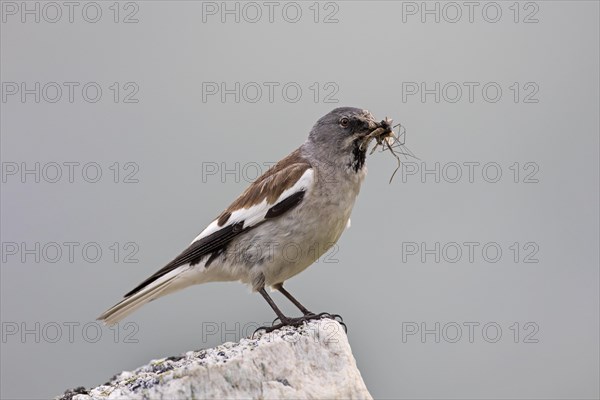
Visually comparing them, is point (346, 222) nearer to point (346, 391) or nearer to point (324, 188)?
point (324, 188)

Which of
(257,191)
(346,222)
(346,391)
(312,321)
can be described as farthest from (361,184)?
(346,391)

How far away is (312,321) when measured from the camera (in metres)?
7.31

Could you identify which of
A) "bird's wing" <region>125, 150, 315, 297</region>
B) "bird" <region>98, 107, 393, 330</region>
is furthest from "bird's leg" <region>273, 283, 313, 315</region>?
"bird's wing" <region>125, 150, 315, 297</region>

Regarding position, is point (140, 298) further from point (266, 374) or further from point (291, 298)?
point (266, 374)

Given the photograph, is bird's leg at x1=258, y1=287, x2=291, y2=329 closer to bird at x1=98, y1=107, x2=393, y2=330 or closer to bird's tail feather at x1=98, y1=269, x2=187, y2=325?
bird at x1=98, y1=107, x2=393, y2=330

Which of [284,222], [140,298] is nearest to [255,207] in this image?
[284,222]

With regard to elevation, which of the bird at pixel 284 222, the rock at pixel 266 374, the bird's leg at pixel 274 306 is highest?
the bird at pixel 284 222

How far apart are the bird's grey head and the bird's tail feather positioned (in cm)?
189

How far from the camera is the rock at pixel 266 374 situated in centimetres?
576

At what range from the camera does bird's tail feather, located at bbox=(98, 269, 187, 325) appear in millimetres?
8180

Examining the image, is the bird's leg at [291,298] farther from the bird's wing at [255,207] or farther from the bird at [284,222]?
the bird's wing at [255,207]

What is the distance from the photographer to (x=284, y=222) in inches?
304

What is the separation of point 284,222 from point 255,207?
0.43 meters

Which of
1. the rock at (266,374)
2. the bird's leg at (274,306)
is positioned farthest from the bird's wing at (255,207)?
the rock at (266,374)
